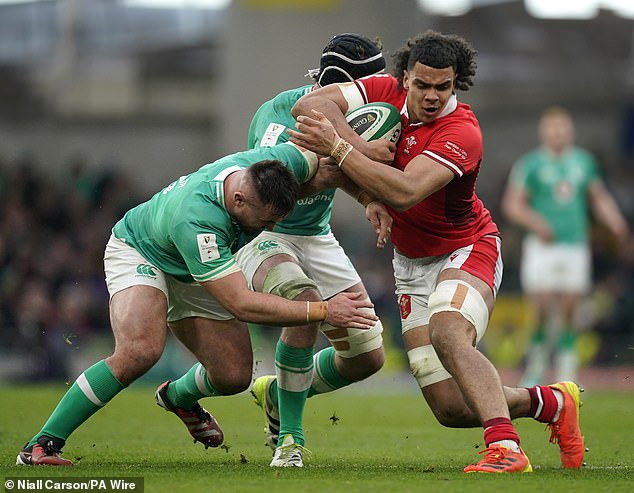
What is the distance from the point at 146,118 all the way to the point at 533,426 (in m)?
16.9

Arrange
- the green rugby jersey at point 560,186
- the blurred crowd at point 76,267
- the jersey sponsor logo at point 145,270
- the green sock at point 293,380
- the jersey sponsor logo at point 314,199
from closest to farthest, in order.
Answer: the jersey sponsor logo at point 145,270 < the green sock at point 293,380 < the jersey sponsor logo at point 314,199 < the green rugby jersey at point 560,186 < the blurred crowd at point 76,267

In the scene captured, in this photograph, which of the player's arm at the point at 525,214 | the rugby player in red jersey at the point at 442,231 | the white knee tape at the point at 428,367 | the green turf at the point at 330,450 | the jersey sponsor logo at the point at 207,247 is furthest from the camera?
the player's arm at the point at 525,214

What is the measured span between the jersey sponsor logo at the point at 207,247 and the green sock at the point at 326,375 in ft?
5.98

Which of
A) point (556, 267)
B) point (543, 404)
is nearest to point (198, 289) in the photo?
point (543, 404)

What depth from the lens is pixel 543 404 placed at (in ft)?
22.9

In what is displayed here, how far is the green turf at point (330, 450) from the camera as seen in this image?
5.84 metres

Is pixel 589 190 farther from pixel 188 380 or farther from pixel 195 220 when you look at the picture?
pixel 195 220

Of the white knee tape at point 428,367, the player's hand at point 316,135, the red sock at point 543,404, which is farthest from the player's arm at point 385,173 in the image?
the red sock at point 543,404

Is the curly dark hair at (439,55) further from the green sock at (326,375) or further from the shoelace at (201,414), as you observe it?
the shoelace at (201,414)

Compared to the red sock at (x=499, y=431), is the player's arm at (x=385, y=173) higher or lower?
higher

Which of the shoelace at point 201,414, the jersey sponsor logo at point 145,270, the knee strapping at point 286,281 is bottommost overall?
the shoelace at point 201,414

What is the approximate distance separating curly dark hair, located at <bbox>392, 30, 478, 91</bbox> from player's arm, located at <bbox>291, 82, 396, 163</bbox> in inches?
12.5

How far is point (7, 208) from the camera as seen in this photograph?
20969 millimetres

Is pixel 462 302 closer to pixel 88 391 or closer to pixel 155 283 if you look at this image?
pixel 155 283
